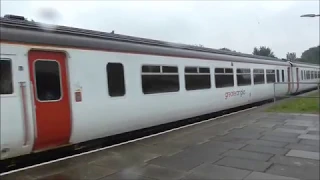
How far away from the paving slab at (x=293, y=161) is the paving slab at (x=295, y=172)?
0.20 m

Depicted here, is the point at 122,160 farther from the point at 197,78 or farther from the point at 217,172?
the point at 197,78

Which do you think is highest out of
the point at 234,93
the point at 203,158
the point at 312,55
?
the point at 312,55

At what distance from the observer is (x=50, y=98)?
581cm

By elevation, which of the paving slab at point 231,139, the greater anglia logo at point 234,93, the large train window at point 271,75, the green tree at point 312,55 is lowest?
the paving slab at point 231,139

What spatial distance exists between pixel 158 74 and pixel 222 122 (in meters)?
3.24

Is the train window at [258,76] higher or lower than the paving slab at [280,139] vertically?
higher

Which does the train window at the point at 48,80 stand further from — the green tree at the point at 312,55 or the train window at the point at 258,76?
the green tree at the point at 312,55

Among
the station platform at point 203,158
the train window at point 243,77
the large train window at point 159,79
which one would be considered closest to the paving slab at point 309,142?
the station platform at point 203,158

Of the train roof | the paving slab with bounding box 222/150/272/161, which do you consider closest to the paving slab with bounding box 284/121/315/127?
the paving slab with bounding box 222/150/272/161

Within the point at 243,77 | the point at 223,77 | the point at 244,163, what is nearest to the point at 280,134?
the point at 244,163

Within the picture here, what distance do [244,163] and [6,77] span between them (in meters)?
4.23

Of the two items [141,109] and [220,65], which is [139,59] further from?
[220,65]

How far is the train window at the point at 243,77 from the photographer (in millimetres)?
14211

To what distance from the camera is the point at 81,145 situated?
23.2 feet
